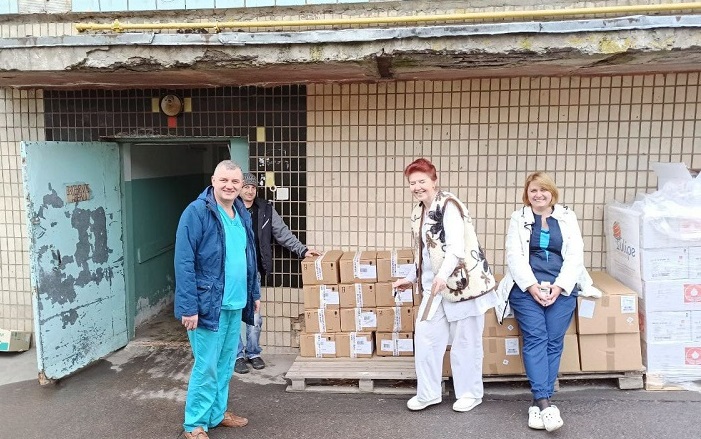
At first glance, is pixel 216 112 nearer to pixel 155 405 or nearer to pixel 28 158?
pixel 28 158

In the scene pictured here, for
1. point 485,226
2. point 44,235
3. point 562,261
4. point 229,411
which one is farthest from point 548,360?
point 44,235

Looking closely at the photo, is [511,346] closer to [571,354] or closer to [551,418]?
[571,354]

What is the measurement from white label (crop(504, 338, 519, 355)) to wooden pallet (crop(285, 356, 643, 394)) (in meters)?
0.22

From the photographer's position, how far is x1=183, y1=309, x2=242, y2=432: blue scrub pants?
3.62 meters

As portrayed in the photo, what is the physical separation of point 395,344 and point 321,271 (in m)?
0.90

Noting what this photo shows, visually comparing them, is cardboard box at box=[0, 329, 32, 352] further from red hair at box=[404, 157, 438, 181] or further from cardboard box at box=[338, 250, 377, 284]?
red hair at box=[404, 157, 438, 181]

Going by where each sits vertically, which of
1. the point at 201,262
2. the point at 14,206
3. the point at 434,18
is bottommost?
the point at 201,262

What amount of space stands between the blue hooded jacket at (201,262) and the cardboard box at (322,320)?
1.28 m

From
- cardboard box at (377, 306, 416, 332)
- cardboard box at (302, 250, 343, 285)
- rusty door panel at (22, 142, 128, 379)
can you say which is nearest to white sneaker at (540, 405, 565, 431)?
cardboard box at (377, 306, 416, 332)

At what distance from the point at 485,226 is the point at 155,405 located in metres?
3.20

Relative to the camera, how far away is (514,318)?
4.30 m

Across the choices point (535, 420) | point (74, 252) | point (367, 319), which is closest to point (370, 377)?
point (367, 319)

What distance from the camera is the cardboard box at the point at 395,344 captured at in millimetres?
4699

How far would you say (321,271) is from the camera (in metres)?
4.71
